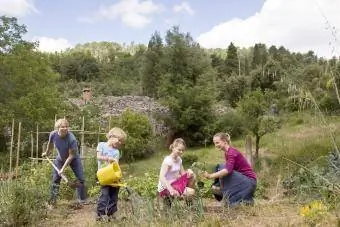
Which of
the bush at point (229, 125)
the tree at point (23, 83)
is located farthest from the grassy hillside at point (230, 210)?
the bush at point (229, 125)

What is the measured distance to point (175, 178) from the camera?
193 inches

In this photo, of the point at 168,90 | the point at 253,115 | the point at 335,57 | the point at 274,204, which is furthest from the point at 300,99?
the point at 168,90

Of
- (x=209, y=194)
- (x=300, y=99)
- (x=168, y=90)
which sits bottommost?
(x=209, y=194)

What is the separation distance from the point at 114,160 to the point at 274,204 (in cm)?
163

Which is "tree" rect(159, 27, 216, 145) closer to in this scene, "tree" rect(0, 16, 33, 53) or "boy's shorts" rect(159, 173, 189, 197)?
"tree" rect(0, 16, 33, 53)

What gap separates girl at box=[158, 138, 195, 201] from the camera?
15.1 feet

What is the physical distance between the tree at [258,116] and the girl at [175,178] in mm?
14399

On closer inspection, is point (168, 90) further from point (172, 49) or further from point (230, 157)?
point (230, 157)

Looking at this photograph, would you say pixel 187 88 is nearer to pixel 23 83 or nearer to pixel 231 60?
pixel 23 83

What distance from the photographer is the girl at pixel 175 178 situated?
4.61 metres

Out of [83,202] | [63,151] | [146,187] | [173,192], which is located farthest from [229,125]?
[173,192]

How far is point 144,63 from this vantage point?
37000mm

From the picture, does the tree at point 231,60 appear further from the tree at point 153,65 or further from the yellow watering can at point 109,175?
the yellow watering can at point 109,175

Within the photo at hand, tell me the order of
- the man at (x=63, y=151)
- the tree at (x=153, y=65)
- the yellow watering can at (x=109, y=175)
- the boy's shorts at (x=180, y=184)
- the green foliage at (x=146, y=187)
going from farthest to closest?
the tree at (x=153, y=65)
the green foliage at (x=146, y=187)
the man at (x=63, y=151)
the boy's shorts at (x=180, y=184)
the yellow watering can at (x=109, y=175)
